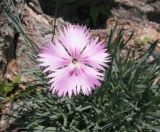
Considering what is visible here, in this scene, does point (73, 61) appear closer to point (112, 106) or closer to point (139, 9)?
point (112, 106)

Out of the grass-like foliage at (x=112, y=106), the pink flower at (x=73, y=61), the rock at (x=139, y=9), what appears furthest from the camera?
the rock at (x=139, y=9)

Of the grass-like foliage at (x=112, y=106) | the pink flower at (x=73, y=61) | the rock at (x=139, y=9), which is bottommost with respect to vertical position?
the pink flower at (x=73, y=61)

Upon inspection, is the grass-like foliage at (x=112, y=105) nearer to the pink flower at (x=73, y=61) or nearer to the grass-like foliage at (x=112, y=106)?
the grass-like foliage at (x=112, y=106)

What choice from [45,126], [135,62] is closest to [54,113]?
[45,126]

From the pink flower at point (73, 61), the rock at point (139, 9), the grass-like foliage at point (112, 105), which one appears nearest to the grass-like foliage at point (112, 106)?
the grass-like foliage at point (112, 105)

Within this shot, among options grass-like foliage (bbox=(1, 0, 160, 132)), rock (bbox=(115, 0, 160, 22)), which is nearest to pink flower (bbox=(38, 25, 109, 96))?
grass-like foliage (bbox=(1, 0, 160, 132))

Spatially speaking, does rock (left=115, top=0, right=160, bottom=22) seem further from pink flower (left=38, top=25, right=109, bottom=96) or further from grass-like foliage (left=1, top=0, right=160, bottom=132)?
pink flower (left=38, top=25, right=109, bottom=96)

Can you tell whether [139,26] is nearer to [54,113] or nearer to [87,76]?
[54,113]
